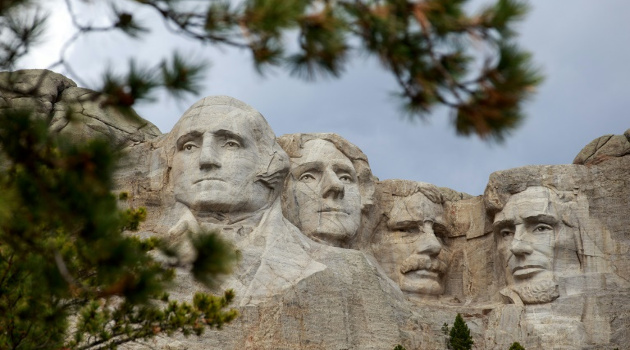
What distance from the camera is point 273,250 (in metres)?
17.4

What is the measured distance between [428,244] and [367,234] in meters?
0.82

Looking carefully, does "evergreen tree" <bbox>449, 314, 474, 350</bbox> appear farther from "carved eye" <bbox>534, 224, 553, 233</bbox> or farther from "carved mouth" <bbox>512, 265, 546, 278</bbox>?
"carved eye" <bbox>534, 224, 553, 233</bbox>

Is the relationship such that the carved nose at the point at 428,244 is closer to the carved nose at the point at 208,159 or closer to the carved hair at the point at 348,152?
the carved hair at the point at 348,152

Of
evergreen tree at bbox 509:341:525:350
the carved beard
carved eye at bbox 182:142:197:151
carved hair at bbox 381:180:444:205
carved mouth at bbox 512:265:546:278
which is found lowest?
evergreen tree at bbox 509:341:525:350

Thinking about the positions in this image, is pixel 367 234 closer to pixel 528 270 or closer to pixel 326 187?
pixel 326 187

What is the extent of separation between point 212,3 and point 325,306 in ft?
24.4

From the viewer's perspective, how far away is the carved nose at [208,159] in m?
17.9

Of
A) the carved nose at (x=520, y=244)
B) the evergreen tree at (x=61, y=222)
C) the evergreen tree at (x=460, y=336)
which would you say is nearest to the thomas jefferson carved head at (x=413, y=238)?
the carved nose at (x=520, y=244)

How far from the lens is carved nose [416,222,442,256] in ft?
64.5

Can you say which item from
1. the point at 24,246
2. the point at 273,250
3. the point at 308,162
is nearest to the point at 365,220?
the point at 308,162

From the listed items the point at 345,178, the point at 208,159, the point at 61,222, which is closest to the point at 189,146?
the point at 208,159

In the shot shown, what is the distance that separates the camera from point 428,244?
774 inches

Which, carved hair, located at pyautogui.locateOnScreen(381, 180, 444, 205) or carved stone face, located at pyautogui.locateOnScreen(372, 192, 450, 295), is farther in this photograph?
carved hair, located at pyautogui.locateOnScreen(381, 180, 444, 205)

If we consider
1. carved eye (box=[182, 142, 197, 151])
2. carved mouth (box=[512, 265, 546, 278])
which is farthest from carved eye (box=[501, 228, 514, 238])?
carved eye (box=[182, 142, 197, 151])
